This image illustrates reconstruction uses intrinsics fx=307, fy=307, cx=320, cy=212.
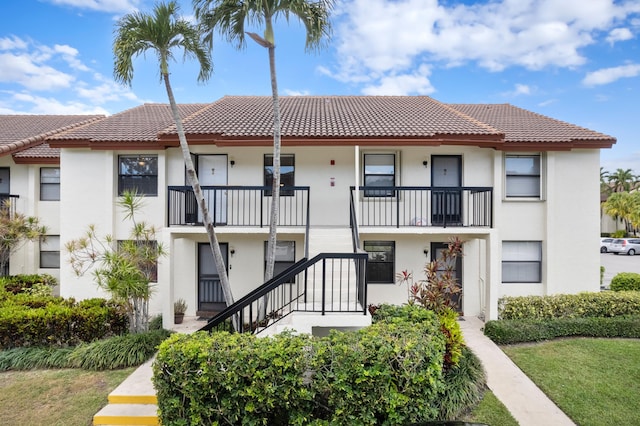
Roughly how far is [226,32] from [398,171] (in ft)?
→ 22.6

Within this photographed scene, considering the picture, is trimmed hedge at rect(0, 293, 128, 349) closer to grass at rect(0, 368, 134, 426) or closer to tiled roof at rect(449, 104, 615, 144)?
grass at rect(0, 368, 134, 426)

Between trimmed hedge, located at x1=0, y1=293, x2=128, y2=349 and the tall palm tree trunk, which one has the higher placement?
the tall palm tree trunk

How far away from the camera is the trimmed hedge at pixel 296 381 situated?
15.0ft

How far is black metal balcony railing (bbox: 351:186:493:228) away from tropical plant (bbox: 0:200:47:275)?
12.6m

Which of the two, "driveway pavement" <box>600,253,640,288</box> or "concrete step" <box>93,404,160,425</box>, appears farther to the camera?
"driveway pavement" <box>600,253,640,288</box>

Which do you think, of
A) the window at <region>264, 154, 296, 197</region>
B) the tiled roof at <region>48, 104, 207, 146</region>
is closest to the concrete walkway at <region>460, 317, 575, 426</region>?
the window at <region>264, 154, 296, 197</region>

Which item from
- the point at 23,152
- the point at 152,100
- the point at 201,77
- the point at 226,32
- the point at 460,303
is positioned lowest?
the point at 460,303

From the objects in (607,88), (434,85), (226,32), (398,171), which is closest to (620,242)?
(607,88)

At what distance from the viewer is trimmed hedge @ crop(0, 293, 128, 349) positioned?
7730 mm

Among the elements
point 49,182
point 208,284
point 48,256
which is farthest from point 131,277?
point 49,182

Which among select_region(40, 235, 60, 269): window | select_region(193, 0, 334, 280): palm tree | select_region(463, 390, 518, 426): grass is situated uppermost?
select_region(193, 0, 334, 280): palm tree

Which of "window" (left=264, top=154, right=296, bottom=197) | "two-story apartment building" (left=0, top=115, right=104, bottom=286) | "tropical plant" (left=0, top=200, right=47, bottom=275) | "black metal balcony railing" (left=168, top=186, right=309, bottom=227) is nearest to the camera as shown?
"black metal balcony railing" (left=168, top=186, right=309, bottom=227)

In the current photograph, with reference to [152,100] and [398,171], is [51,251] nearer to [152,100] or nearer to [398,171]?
[152,100]

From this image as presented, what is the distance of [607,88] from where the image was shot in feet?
56.1
